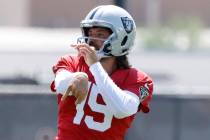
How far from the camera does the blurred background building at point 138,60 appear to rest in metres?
8.96

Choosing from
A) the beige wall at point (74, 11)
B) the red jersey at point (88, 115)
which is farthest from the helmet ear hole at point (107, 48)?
the beige wall at point (74, 11)

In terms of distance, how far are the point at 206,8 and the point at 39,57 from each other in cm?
2318

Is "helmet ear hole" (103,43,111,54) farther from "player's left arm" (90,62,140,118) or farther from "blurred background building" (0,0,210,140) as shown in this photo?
"blurred background building" (0,0,210,140)

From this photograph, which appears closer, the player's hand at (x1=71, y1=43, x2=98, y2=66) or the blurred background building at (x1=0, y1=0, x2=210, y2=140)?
the player's hand at (x1=71, y1=43, x2=98, y2=66)

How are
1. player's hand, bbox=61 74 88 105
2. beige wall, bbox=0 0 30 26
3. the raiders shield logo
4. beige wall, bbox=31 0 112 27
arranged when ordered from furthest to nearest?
beige wall, bbox=31 0 112 27 < beige wall, bbox=0 0 30 26 < the raiders shield logo < player's hand, bbox=61 74 88 105

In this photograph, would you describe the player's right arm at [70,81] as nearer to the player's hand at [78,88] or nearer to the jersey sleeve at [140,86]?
the player's hand at [78,88]

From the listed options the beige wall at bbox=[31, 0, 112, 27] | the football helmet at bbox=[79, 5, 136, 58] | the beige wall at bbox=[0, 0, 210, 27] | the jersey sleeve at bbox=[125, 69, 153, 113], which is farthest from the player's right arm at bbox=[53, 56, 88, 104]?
the beige wall at bbox=[31, 0, 112, 27]

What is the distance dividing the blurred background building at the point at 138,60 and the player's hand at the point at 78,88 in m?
3.10

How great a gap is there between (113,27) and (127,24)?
113 millimetres

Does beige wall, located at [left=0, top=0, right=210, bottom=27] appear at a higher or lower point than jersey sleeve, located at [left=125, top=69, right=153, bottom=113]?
lower

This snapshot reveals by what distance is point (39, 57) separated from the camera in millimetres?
33188

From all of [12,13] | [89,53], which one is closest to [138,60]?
[12,13]

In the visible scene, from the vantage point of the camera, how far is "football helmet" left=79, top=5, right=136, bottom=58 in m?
5.00

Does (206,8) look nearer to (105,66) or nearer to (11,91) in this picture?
(11,91)
